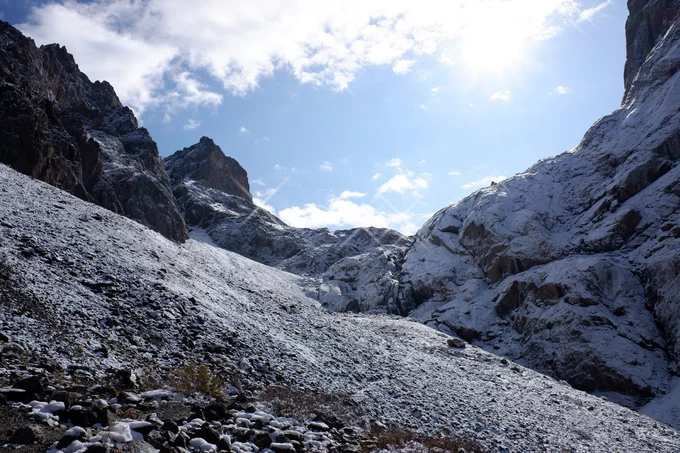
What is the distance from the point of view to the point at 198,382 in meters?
13.0

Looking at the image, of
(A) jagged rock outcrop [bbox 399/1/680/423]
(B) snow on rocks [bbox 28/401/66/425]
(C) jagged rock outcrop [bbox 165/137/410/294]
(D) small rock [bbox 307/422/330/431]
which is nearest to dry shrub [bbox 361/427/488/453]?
(D) small rock [bbox 307/422/330/431]

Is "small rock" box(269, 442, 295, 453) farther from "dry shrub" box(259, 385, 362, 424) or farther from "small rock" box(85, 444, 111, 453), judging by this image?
"small rock" box(85, 444, 111, 453)

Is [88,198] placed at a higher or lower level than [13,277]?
higher

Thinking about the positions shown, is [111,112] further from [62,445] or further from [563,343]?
[62,445]

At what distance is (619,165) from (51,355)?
72.0 meters

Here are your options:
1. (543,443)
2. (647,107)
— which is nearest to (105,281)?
(543,443)

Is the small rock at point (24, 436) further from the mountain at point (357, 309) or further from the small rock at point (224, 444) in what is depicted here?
the small rock at point (224, 444)

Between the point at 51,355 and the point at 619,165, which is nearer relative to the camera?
the point at 51,355

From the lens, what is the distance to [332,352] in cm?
2372

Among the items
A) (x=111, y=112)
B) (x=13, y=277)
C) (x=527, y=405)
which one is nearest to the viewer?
(x=13, y=277)

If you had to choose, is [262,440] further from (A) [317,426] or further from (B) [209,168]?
(B) [209,168]

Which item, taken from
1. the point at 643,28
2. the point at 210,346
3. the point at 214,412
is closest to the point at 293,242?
the point at 643,28

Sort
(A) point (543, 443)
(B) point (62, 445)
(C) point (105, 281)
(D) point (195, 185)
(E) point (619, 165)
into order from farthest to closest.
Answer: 1. (D) point (195, 185)
2. (E) point (619, 165)
3. (C) point (105, 281)
4. (A) point (543, 443)
5. (B) point (62, 445)

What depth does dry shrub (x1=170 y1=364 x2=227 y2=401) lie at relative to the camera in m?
12.6
